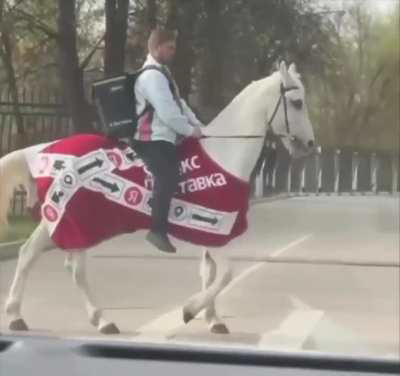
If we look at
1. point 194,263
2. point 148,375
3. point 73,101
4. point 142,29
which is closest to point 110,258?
point 194,263

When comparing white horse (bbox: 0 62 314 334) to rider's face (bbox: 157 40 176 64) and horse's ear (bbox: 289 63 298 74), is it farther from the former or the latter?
rider's face (bbox: 157 40 176 64)

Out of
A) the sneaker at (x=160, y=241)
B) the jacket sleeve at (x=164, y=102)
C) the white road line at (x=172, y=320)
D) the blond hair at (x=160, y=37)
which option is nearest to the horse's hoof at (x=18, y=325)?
the white road line at (x=172, y=320)

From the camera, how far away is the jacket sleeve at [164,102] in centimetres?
452

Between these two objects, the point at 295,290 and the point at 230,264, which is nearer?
the point at 230,264

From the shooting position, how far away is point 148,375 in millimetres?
1590

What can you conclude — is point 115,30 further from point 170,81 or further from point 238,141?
point 238,141

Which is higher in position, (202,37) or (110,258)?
(202,37)

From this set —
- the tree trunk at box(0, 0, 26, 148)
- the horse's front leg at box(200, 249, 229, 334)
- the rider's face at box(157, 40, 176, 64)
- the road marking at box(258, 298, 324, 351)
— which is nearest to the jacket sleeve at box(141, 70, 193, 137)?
the rider's face at box(157, 40, 176, 64)

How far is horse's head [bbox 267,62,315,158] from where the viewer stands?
4695 millimetres

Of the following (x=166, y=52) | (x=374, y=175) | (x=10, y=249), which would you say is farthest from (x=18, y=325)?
(x=374, y=175)

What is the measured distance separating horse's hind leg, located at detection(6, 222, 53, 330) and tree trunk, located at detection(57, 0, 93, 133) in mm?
523

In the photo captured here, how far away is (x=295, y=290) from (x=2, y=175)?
5.63ft

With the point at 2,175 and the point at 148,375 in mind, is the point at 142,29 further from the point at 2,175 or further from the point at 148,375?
the point at 148,375

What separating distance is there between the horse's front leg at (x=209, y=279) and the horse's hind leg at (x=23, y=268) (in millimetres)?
726
